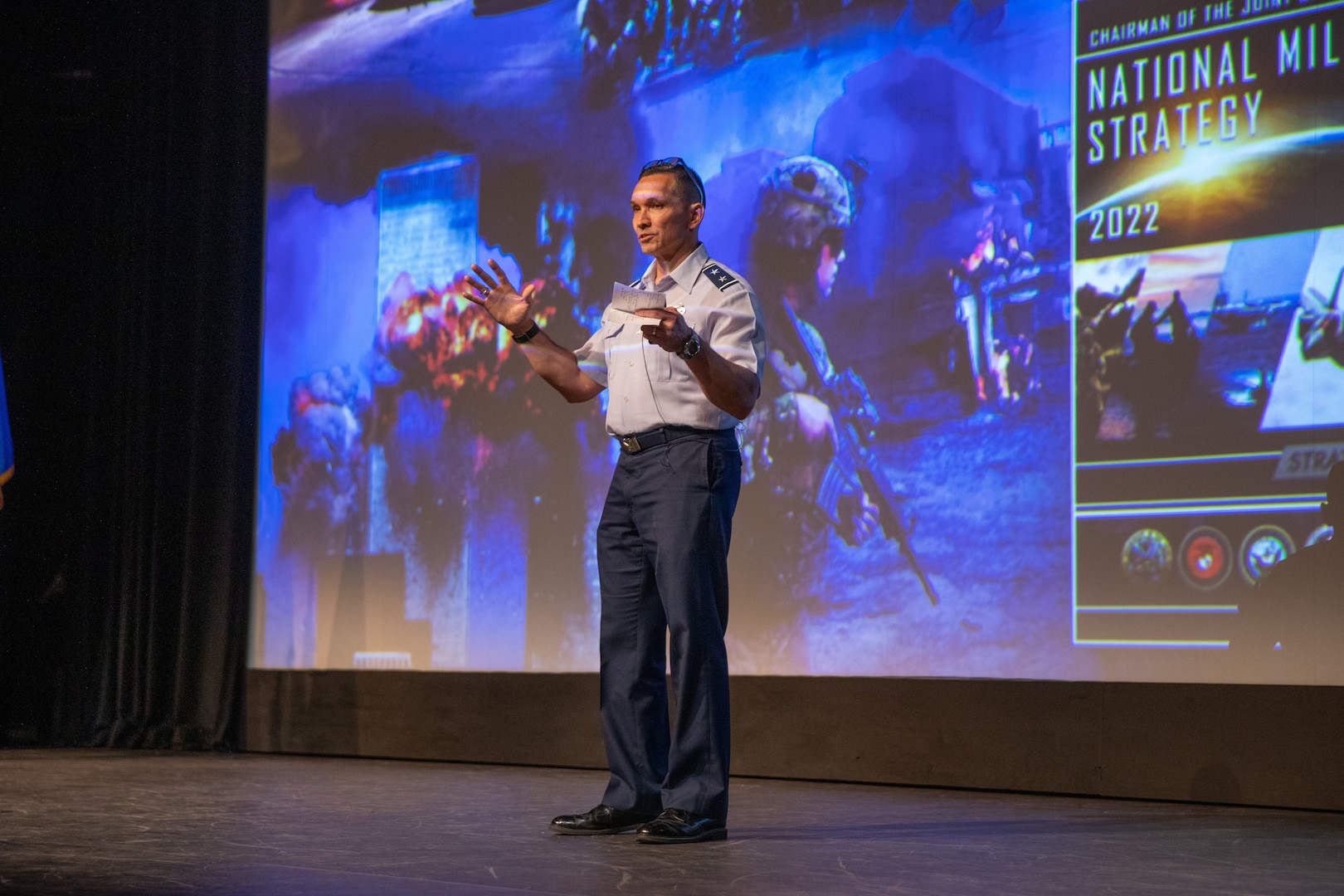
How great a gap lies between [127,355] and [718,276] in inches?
129

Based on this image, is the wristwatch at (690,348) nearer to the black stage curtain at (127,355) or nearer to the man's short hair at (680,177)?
the man's short hair at (680,177)

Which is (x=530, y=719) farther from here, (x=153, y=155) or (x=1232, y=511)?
(x=153, y=155)

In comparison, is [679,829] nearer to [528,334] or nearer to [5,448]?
[528,334]

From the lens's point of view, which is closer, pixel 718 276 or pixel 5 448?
pixel 718 276

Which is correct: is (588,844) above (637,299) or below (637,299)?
below

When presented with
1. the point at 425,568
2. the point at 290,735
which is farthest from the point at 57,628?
the point at 425,568

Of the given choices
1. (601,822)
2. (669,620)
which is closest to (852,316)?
(669,620)

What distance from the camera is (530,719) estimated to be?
4195 mm

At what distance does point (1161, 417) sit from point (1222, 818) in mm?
969

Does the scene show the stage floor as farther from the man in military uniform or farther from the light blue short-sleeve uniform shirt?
the light blue short-sleeve uniform shirt

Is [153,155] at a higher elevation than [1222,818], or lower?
higher

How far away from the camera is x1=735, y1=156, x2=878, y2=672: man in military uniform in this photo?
3928 millimetres

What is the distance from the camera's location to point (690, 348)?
2314 mm

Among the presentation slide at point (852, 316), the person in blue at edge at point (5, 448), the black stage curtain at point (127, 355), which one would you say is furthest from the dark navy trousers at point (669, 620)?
the black stage curtain at point (127, 355)
